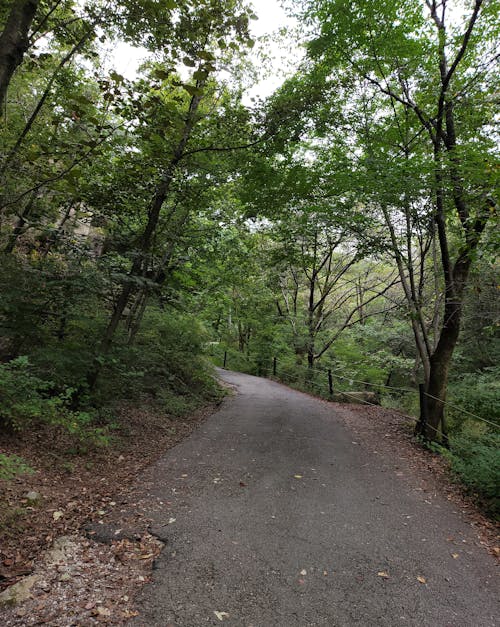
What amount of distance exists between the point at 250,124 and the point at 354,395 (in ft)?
33.5

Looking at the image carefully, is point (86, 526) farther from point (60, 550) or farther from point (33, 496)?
point (33, 496)

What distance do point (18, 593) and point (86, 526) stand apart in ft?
3.49

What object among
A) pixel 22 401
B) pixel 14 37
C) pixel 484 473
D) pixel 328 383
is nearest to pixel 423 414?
pixel 484 473

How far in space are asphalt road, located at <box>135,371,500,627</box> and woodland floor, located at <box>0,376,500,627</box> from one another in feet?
0.74

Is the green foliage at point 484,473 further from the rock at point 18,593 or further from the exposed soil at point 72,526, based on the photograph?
the rock at point 18,593

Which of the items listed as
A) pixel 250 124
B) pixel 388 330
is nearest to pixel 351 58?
pixel 250 124

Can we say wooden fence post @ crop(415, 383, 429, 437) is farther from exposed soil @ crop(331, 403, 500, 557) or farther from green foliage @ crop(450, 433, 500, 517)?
green foliage @ crop(450, 433, 500, 517)

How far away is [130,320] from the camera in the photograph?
28.9 feet

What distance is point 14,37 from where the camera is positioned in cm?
327

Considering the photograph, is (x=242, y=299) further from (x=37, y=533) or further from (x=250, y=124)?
(x=37, y=533)

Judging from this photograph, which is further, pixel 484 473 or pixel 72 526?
pixel 484 473

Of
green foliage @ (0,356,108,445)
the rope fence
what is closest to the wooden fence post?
→ the rope fence

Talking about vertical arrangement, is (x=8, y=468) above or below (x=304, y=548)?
below

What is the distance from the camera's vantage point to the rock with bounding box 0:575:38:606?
2.53 metres
